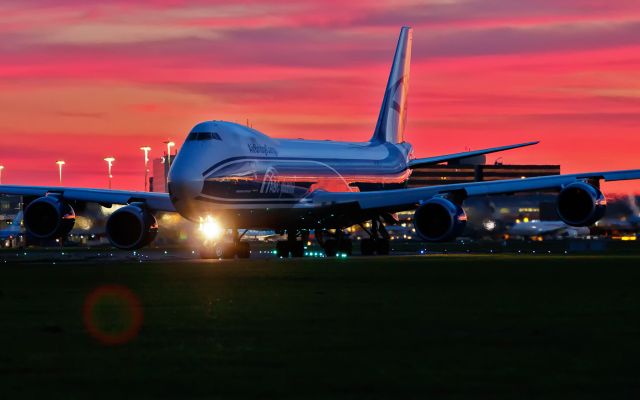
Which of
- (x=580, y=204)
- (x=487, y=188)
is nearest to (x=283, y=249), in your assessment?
(x=487, y=188)

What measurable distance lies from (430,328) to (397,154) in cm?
5196

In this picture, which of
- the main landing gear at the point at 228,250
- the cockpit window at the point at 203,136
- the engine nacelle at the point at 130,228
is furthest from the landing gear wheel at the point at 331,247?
the cockpit window at the point at 203,136

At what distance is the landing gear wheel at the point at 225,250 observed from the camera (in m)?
57.0

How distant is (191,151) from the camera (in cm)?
5312

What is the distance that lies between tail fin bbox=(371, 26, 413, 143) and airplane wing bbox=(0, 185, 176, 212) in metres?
17.8

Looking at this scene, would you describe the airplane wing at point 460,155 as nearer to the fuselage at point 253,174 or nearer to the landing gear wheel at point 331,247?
the fuselage at point 253,174

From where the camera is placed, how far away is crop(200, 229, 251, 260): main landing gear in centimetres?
5694

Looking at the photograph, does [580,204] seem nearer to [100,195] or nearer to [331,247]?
[331,247]

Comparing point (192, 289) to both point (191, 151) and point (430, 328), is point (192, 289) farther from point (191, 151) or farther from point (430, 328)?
point (191, 151)

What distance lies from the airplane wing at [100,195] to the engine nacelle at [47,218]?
163cm

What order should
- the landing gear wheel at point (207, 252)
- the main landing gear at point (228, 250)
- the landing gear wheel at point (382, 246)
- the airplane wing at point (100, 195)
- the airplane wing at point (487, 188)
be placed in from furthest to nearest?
the landing gear wheel at point (382, 246)
the airplane wing at point (100, 195)
the landing gear wheel at point (207, 252)
the main landing gear at point (228, 250)
the airplane wing at point (487, 188)

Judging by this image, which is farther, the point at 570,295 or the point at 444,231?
the point at 444,231

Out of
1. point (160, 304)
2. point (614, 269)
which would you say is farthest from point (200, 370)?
point (614, 269)

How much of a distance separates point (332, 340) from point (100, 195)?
42.6 meters
